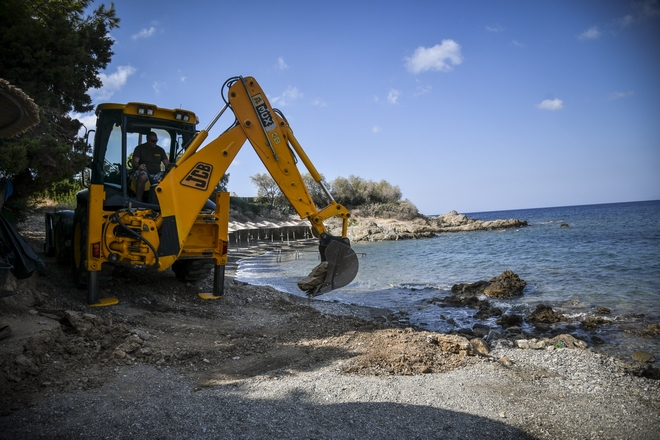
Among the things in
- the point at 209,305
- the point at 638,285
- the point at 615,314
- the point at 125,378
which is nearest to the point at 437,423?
the point at 125,378

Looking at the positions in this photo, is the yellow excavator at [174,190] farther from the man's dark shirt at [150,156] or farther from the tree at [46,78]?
the tree at [46,78]

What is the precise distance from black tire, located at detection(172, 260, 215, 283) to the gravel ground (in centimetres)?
414

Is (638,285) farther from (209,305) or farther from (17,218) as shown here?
(17,218)

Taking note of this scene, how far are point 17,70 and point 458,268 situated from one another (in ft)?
56.5

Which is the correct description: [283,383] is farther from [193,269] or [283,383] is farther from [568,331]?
[568,331]

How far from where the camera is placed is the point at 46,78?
10602 millimetres

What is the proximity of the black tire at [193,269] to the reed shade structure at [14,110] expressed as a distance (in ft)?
17.5

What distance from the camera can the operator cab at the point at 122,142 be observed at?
24.5 ft

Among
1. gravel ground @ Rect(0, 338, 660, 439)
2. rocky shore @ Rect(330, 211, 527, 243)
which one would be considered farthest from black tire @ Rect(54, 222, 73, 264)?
rocky shore @ Rect(330, 211, 527, 243)

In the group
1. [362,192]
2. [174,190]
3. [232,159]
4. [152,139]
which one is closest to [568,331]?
[232,159]

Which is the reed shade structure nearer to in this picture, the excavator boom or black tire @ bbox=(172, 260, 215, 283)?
the excavator boom

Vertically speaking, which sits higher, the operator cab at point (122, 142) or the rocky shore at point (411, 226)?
the operator cab at point (122, 142)

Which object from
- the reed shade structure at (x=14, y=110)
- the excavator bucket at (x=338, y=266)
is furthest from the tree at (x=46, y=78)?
the excavator bucket at (x=338, y=266)

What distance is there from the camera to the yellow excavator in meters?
7.10
